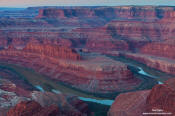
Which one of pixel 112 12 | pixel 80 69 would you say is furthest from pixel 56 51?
pixel 112 12

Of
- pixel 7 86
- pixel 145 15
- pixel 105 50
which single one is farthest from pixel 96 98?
pixel 145 15

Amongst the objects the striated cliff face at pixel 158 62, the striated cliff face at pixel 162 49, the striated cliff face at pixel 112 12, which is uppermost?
the striated cliff face at pixel 112 12

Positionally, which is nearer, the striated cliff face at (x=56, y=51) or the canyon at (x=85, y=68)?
the canyon at (x=85, y=68)

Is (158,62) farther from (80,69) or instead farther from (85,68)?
(80,69)

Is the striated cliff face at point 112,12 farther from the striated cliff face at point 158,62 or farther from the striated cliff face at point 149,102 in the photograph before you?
the striated cliff face at point 149,102

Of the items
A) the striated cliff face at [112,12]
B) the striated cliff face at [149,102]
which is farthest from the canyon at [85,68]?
the striated cliff face at [112,12]

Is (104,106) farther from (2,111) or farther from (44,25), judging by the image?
(44,25)

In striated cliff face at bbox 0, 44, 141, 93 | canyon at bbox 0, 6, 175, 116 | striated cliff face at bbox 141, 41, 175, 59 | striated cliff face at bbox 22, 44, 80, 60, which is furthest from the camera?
striated cliff face at bbox 141, 41, 175, 59

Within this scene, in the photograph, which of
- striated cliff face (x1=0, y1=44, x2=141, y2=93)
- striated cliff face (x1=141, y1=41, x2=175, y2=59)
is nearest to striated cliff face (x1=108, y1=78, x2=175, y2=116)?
striated cliff face (x1=0, y1=44, x2=141, y2=93)

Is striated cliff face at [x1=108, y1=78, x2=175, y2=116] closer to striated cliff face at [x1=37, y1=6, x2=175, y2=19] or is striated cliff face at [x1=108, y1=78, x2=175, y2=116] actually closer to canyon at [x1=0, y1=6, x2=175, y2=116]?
canyon at [x1=0, y1=6, x2=175, y2=116]
